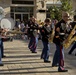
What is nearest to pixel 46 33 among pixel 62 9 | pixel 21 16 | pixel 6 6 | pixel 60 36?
pixel 60 36

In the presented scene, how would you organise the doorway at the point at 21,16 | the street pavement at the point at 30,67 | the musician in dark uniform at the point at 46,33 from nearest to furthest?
the street pavement at the point at 30,67 → the musician in dark uniform at the point at 46,33 → the doorway at the point at 21,16

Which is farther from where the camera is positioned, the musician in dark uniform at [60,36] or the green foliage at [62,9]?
the green foliage at [62,9]

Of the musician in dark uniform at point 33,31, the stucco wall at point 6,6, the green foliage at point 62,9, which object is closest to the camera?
the musician in dark uniform at point 33,31

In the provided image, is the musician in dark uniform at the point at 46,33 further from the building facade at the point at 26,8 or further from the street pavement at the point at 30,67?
the building facade at the point at 26,8

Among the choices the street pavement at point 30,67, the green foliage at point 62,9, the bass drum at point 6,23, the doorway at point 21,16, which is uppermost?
the green foliage at point 62,9

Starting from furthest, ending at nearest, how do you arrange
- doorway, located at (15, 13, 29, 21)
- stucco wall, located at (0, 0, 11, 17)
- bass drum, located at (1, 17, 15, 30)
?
1. doorway, located at (15, 13, 29, 21)
2. stucco wall, located at (0, 0, 11, 17)
3. bass drum, located at (1, 17, 15, 30)

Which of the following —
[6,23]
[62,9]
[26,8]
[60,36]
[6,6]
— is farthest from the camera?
[26,8]

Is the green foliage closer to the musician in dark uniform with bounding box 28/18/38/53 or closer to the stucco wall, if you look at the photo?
the stucco wall

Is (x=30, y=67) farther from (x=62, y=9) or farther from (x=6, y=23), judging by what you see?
(x=62, y=9)

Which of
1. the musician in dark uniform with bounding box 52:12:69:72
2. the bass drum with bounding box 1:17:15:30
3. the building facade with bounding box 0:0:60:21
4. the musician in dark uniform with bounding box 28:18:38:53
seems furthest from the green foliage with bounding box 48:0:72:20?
the musician in dark uniform with bounding box 52:12:69:72

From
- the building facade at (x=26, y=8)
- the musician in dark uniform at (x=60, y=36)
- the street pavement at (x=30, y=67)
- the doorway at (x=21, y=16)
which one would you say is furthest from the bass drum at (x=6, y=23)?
the doorway at (x=21, y=16)

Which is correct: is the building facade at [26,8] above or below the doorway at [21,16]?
above

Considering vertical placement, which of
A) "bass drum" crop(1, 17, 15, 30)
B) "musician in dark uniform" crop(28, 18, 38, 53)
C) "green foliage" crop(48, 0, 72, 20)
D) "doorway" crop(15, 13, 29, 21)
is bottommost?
"musician in dark uniform" crop(28, 18, 38, 53)

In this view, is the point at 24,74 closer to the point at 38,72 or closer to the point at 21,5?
the point at 38,72
